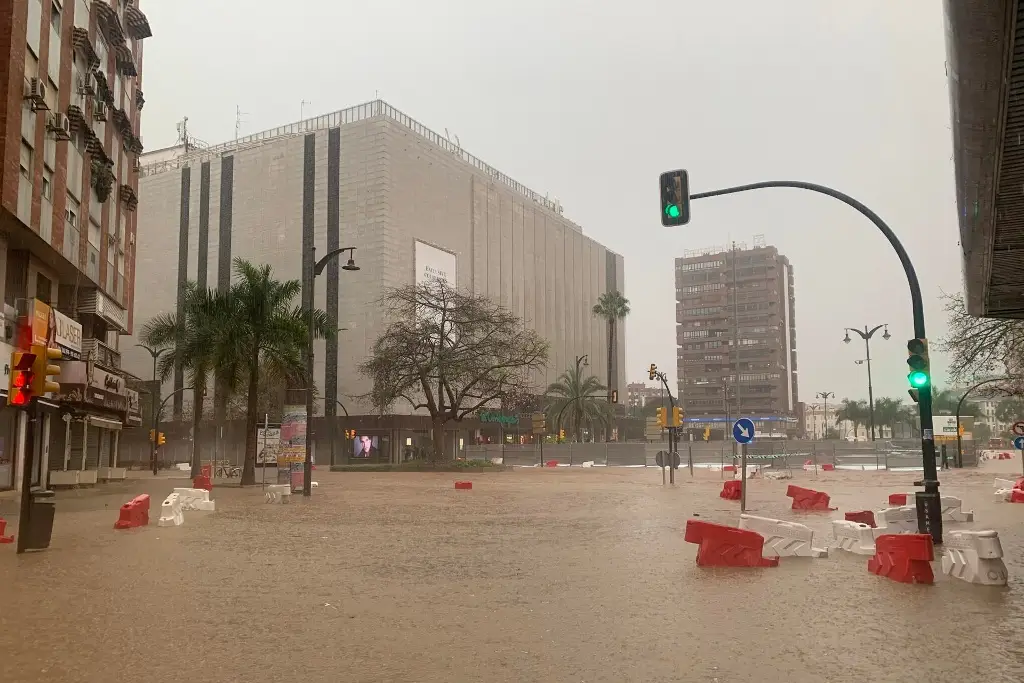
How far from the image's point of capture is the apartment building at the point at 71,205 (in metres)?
24.8

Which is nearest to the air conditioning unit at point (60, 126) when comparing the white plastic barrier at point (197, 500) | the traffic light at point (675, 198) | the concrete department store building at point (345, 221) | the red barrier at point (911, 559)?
the white plastic barrier at point (197, 500)

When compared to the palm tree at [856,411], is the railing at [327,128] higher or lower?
higher

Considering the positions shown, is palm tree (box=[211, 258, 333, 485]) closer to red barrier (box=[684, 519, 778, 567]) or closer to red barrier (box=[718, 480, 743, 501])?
red barrier (box=[718, 480, 743, 501])

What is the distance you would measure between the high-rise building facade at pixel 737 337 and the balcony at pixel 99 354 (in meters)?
117

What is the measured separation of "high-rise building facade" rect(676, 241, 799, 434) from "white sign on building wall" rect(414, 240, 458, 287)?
69738 mm

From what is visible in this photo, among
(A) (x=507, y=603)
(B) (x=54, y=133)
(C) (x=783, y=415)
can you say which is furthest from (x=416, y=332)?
(C) (x=783, y=415)

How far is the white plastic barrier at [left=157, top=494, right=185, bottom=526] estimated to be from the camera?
16922 mm

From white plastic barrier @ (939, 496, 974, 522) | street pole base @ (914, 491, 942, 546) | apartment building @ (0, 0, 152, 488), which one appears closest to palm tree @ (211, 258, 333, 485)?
apartment building @ (0, 0, 152, 488)

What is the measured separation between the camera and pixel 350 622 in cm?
774

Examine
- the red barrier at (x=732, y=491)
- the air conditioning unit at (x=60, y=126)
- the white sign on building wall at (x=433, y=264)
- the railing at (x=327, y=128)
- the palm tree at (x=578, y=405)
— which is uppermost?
the railing at (x=327, y=128)

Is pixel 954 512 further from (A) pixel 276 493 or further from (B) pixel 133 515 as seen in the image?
(A) pixel 276 493

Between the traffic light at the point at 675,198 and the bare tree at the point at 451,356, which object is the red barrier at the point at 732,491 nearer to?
the traffic light at the point at 675,198

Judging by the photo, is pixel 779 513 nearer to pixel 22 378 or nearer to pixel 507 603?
pixel 507 603

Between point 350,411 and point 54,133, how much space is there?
177 ft
